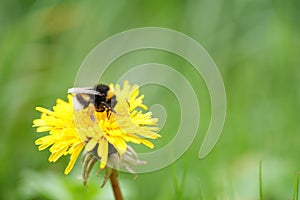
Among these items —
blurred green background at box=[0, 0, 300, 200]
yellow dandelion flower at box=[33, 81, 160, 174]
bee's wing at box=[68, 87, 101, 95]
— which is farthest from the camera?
blurred green background at box=[0, 0, 300, 200]

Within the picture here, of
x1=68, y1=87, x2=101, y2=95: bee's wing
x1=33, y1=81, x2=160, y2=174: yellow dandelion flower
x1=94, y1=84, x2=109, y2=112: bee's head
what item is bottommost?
x1=33, y1=81, x2=160, y2=174: yellow dandelion flower

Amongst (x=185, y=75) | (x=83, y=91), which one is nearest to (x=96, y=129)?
(x=83, y=91)

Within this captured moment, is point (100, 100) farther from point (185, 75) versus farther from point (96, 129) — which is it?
point (185, 75)

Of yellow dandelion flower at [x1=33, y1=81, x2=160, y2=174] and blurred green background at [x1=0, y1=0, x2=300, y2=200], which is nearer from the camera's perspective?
yellow dandelion flower at [x1=33, y1=81, x2=160, y2=174]

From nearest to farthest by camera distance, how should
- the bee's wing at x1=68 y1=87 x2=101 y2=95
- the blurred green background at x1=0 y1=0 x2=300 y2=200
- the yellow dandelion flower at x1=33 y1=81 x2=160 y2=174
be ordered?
the yellow dandelion flower at x1=33 y1=81 x2=160 y2=174 < the bee's wing at x1=68 y1=87 x2=101 y2=95 < the blurred green background at x1=0 y1=0 x2=300 y2=200

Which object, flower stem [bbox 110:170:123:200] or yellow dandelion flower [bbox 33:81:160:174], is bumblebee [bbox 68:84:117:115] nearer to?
yellow dandelion flower [bbox 33:81:160:174]

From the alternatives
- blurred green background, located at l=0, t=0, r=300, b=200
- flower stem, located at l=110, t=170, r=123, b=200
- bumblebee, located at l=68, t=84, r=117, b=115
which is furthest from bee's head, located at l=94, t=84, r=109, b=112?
blurred green background, located at l=0, t=0, r=300, b=200

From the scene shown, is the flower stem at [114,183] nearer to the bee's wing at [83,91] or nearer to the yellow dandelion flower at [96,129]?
the yellow dandelion flower at [96,129]

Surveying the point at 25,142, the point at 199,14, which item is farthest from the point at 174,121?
the point at 199,14

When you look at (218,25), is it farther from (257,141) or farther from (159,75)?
(257,141)
